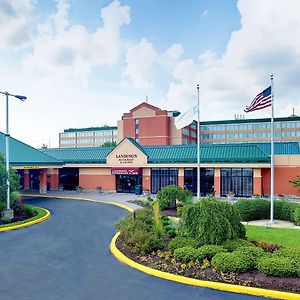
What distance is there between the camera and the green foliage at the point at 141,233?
12.9m

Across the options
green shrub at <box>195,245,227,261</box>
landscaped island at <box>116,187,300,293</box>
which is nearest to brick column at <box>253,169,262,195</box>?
landscaped island at <box>116,187,300,293</box>

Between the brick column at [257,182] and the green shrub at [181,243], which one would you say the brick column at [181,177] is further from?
the green shrub at [181,243]

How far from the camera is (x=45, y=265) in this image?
470 inches

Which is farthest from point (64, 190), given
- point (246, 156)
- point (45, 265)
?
point (45, 265)

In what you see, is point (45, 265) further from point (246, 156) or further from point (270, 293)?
point (246, 156)

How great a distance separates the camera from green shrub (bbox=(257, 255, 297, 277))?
9.77 meters

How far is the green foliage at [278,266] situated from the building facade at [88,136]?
347 ft

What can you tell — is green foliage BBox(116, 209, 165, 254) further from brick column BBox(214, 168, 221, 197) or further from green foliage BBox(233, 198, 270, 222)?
brick column BBox(214, 168, 221, 197)

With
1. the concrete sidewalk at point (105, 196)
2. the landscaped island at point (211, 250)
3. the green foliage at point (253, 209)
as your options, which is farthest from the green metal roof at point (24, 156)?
the green foliage at point (253, 209)

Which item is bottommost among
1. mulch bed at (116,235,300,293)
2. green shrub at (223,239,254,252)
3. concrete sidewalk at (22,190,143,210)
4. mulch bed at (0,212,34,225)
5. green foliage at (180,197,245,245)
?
concrete sidewalk at (22,190,143,210)

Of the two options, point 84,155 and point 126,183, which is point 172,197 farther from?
point 84,155

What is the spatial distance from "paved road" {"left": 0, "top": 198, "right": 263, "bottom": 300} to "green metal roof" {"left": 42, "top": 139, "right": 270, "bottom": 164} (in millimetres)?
18058

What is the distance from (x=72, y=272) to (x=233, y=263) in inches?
229

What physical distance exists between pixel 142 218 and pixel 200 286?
21.8 feet
